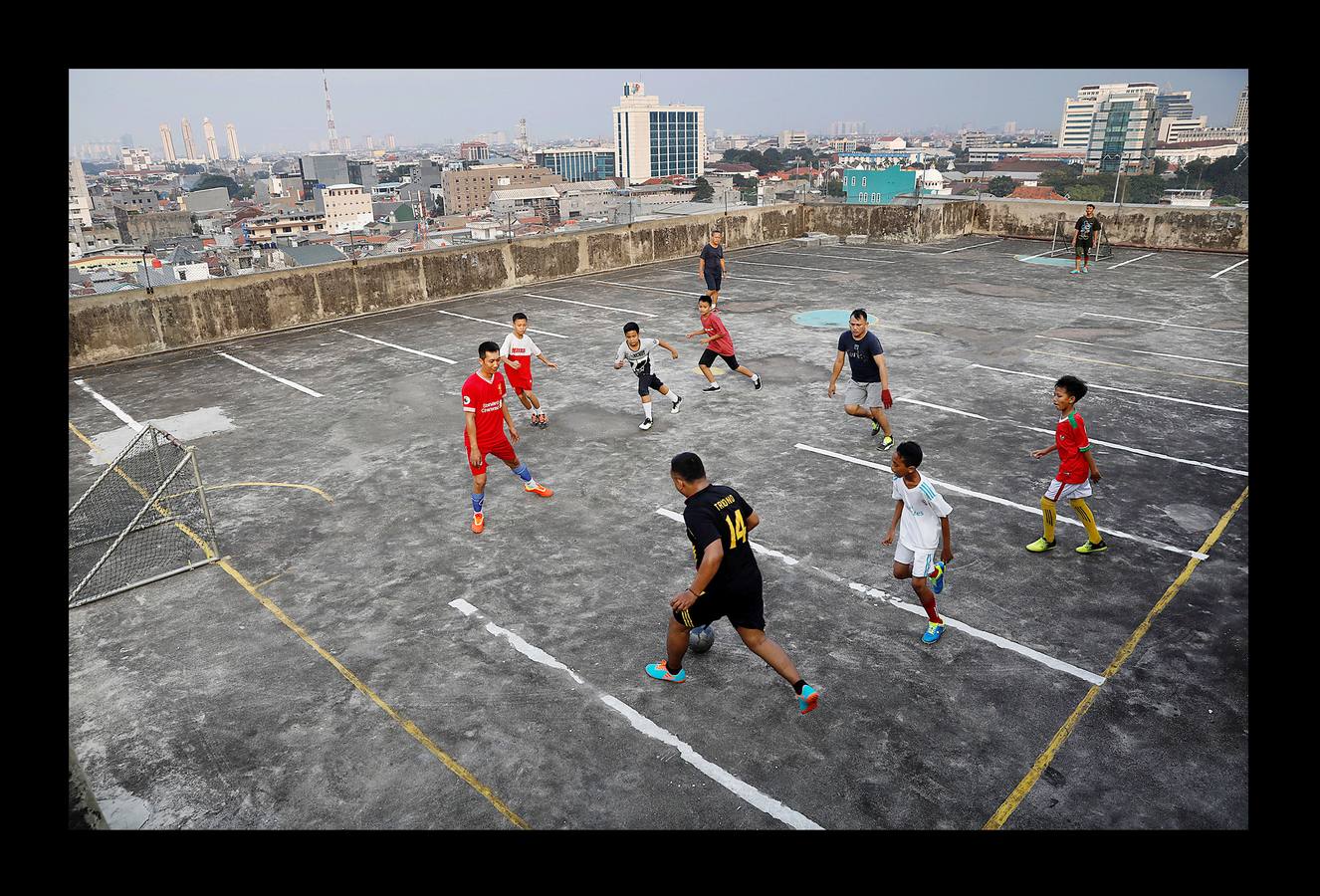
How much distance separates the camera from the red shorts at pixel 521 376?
11422 mm

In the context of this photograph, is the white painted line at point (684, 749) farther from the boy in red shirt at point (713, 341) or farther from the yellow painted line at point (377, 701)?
the boy in red shirt at point (713, 341)

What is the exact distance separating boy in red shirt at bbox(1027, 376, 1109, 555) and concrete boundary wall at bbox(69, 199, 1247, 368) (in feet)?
43.3

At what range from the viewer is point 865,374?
10.4 metres

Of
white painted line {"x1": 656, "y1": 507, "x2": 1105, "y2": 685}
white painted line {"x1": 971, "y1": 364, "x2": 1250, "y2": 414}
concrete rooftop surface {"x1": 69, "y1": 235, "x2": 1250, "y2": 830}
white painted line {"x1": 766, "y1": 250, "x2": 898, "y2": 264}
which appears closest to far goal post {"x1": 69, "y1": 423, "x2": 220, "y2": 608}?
concrete rooftop surface {"x1": 69, "y1": 235, "x2": 1250, "y2": 830}

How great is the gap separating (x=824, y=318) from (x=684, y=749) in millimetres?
14410

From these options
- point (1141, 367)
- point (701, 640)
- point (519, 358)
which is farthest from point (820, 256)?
point (701, 640)

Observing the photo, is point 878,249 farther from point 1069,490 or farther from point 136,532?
point 136,532

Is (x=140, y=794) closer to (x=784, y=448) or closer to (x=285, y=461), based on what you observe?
(x=285, y=461)

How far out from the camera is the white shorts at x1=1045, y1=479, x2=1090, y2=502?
303 inches

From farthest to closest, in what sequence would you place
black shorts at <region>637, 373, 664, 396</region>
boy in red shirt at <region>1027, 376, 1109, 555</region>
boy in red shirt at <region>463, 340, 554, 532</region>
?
black shorts at <region>637, 373, 664, 396</region>, boy in red shirt at <region>463, 340, 554, 532</region>, boy in red shirt at <region>1027, 376, 1109, 555</region>

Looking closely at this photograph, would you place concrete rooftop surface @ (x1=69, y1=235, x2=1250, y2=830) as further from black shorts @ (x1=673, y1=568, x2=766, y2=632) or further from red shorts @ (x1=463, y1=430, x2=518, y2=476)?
black shorts @ (x1=673, y1=568, x2=766, y2=632)

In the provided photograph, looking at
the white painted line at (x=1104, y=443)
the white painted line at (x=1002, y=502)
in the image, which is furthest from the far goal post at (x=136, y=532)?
the white painted line at (x=1104, y=443)

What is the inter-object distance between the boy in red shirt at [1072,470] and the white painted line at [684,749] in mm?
4473
